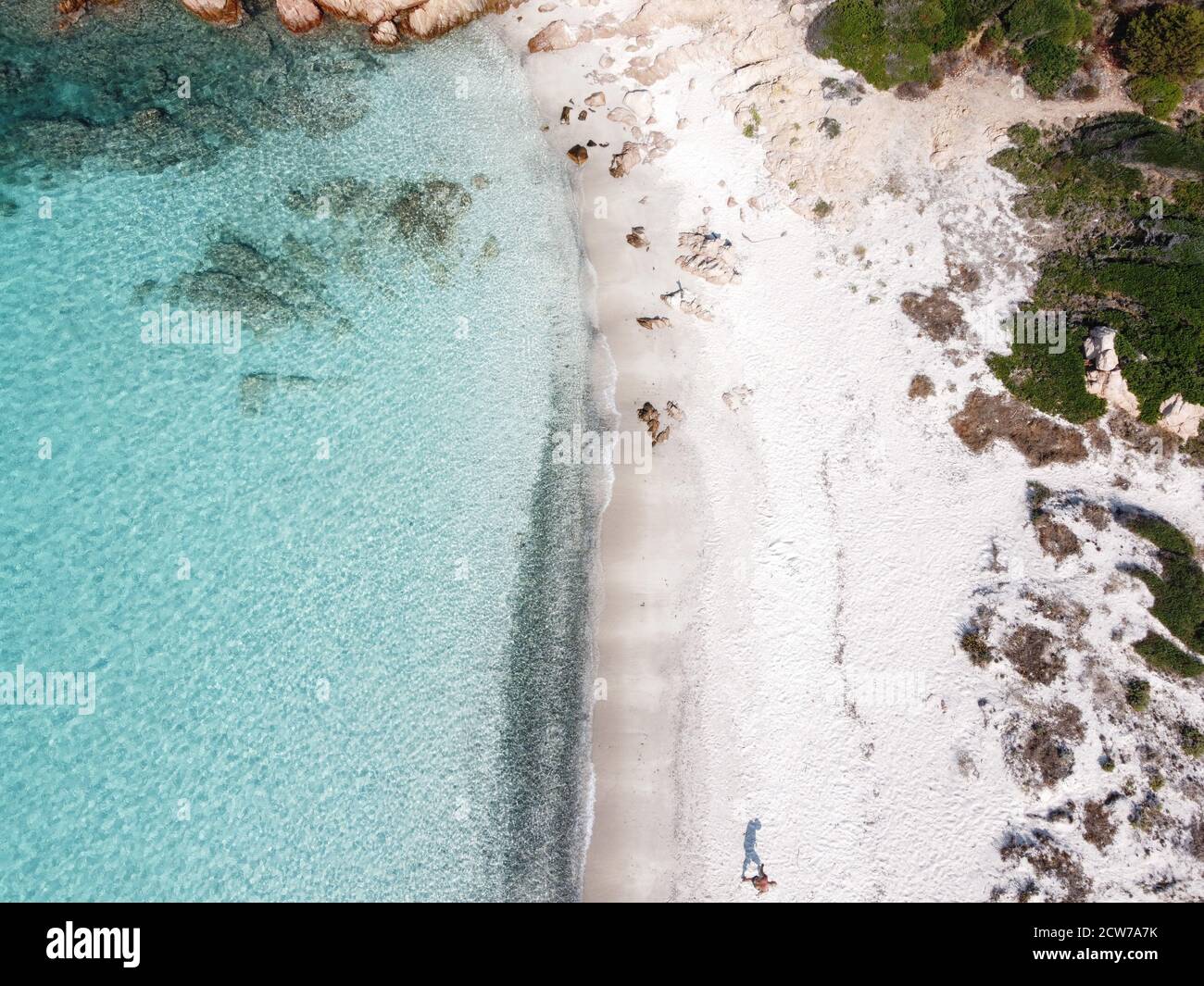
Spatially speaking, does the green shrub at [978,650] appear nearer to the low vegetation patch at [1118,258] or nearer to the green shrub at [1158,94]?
the low vegetation patch at [1118,258]

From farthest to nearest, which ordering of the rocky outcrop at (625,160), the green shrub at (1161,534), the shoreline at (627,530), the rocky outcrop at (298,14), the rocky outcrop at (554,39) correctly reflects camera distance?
1. the rocky outcrop at (554,39)
2. the rocky outcrop at (298,14)
3. the rocky outcrop at (625,160)
4. the green shrub at (1161,534)
5. the shoreline at (627,530)

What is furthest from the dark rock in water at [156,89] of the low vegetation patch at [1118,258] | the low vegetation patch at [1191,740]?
the low vegetation patch at [1191,740]

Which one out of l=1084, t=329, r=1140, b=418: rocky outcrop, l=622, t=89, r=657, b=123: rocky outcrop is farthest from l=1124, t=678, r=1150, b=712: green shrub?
l=622, t=89, r=657, b=123: rocky outcrop

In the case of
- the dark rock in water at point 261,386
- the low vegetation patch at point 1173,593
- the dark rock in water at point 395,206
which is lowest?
the low vegetation patch at point 1173,593

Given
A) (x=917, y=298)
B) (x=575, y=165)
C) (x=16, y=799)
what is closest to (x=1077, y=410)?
(x=917, y=298)

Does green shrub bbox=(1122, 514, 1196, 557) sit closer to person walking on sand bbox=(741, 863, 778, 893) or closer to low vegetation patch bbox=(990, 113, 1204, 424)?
low vegetation patch bbox=(990, 113, 1204, 424)
